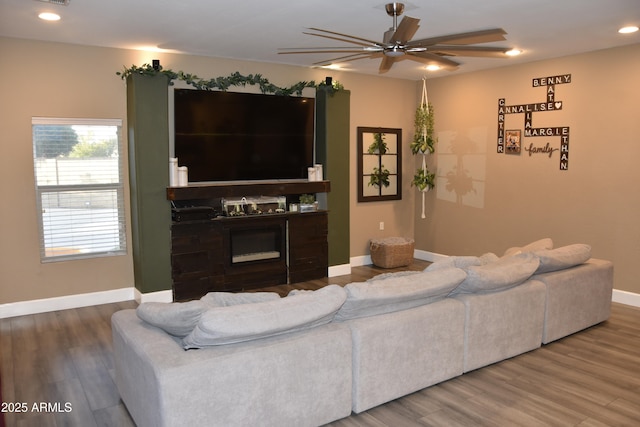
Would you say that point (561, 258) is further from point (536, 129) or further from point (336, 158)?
point (336, 158)

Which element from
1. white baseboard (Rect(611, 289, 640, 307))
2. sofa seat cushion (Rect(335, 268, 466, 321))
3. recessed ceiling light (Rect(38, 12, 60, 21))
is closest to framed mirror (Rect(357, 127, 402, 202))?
white baseboard (Rect(611, 289, 640, 307))

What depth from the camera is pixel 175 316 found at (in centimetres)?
259

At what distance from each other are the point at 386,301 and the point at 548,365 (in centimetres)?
159

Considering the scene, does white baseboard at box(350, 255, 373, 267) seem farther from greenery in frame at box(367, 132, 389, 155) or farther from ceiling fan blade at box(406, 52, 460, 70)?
ceiling fan blade at box(406, 52, 460, 70)

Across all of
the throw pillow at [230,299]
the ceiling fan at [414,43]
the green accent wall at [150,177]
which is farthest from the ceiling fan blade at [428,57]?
the green accent wall at [150,177]

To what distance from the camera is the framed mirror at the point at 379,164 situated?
7.31 metres

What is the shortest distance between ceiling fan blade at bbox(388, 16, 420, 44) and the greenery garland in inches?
110

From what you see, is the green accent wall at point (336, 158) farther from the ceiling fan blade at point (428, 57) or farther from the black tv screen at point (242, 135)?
the ceiling fan blade at point (428, 57)

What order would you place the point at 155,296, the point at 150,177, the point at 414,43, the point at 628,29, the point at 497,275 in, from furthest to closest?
1. the point at 155,296
2. the point at 150,177
3. the point at 628,29
4. the point at 497,275
5. the point at 414,43

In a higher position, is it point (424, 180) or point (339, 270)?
point (424, 180)

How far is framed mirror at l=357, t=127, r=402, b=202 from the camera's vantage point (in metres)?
7.31

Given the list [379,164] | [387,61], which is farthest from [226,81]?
[379,164]

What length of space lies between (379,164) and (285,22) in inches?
134

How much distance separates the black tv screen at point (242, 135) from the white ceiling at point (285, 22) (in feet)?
2.00
